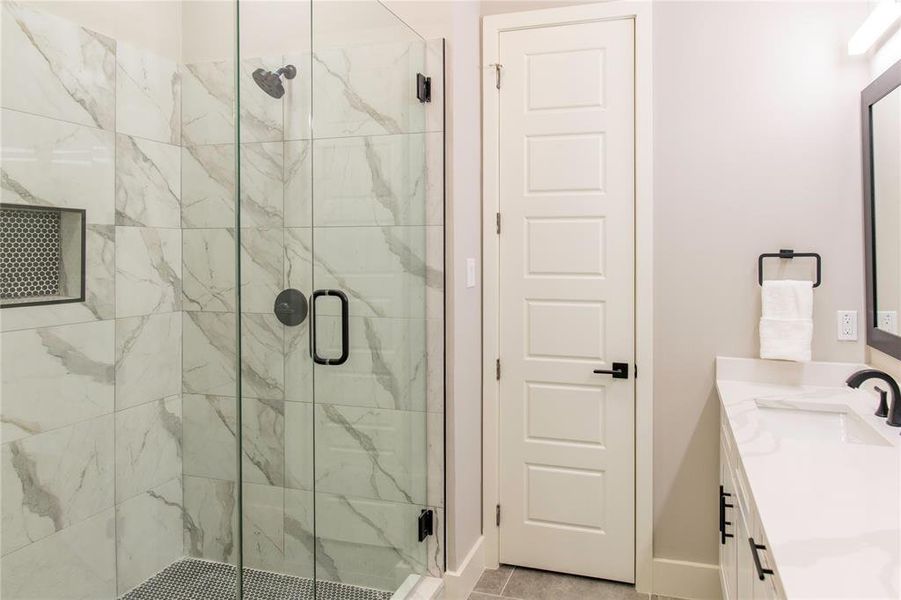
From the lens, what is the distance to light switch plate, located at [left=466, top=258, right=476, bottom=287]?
2.54 metres

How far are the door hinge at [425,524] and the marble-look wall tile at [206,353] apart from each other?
889 millimetres

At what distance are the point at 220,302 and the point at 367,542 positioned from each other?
111 centimetres

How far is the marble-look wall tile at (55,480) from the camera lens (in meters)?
1.93

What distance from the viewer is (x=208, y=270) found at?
2.49 m

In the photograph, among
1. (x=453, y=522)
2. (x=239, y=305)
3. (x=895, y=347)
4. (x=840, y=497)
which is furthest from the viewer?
(x=453, y=522)

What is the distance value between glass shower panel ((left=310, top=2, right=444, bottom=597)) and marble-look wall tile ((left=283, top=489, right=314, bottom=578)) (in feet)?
0.08

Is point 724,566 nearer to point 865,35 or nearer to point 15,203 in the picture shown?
point 865,35

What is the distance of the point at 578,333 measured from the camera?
104 inches

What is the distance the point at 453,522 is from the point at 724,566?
98cm

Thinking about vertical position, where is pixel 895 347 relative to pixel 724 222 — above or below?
below

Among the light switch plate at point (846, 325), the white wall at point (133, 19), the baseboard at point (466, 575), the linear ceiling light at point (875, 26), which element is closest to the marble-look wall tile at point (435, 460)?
the baseboard at point (466, 575)

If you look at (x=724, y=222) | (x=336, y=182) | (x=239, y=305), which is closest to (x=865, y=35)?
(x=724, y=222)

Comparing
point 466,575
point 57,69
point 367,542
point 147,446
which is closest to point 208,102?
point 57,69

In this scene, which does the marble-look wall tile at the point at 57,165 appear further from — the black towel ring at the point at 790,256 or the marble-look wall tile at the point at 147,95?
the black towel ring at the point at 790,256
